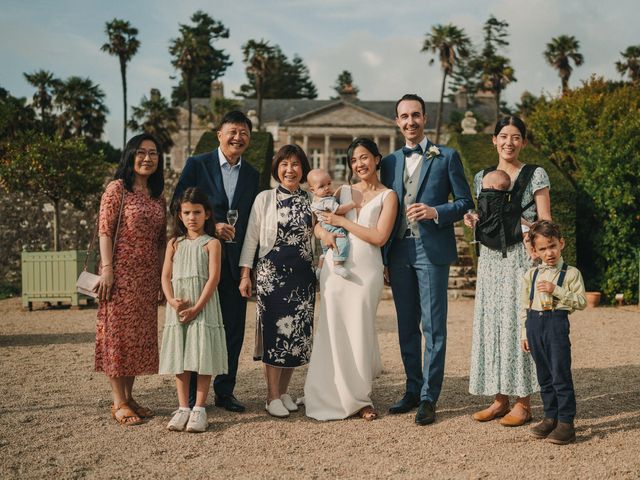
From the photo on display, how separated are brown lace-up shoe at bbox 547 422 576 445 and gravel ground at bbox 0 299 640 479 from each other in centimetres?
4

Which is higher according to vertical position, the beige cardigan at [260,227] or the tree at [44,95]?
the tree at [44,95]

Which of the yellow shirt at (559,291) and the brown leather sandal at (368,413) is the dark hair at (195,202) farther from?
the yellow shirt at (559,291)

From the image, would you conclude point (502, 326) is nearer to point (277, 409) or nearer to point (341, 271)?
point (341, 271)

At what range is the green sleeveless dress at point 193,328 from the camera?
4.53m

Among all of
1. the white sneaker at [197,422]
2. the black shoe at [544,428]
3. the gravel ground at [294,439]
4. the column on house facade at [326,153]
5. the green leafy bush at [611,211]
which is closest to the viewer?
the gravel ground at [294,439]

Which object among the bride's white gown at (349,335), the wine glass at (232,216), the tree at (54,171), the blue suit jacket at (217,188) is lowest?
the bride's white gown at (349,335)

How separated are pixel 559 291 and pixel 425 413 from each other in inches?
51.3

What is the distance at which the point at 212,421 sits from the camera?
4746mm

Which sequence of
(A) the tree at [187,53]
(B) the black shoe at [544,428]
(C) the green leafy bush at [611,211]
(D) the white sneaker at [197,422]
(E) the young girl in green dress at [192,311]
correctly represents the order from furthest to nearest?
(A) the tree at [187,53]
(C) the green leafy bush at [611,211]
(E) the young girl in green dress at [192,311]
(D) the white sneaker at [197,422]
(B) the black shoe at [544,428]

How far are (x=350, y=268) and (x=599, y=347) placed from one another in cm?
465

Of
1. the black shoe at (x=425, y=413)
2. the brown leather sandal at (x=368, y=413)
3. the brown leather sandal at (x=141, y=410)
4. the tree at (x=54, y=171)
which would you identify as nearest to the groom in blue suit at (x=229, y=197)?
the brown leather sandal at (x=141, y=410)

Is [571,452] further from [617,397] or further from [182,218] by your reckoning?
[182,218]

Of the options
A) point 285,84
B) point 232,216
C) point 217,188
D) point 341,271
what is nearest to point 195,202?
point 232,216

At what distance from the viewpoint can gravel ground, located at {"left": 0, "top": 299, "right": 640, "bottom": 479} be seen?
12.1 ft
